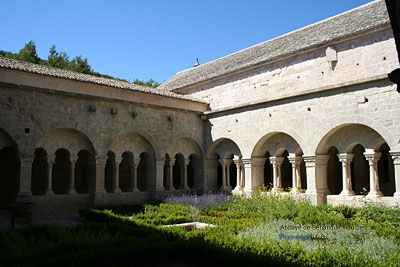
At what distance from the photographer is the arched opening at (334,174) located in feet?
52.0

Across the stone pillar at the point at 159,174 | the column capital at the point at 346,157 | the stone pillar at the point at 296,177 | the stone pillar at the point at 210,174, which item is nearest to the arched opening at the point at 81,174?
the stone pillar at the point at 159,174

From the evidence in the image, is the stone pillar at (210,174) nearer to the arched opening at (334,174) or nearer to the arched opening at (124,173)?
the arched opening at (124,173)

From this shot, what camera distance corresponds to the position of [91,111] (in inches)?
510

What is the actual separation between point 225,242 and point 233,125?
9749mm

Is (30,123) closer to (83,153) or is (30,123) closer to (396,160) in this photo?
(83,153)

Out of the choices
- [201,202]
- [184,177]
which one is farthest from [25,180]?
[184,177]

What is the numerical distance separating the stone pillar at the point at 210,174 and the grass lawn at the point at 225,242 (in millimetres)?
6236

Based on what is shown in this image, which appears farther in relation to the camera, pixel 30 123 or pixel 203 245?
pixel 30 123

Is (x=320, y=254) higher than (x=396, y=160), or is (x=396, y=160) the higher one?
(x=396, y=160)

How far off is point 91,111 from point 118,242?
7732mm

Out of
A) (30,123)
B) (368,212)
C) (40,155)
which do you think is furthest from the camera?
(40,155)

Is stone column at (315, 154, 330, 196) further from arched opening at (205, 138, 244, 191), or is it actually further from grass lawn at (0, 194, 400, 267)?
arched opening at (205, 138, 244, 191)

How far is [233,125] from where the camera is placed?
50.8 feet

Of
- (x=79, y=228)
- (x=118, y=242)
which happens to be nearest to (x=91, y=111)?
(x=79, y=228)
